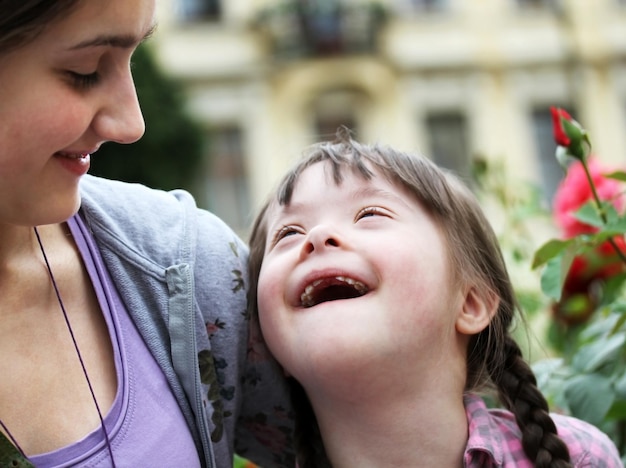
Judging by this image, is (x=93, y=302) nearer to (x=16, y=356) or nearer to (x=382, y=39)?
(x=16, y=356)

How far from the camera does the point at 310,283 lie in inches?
50.9

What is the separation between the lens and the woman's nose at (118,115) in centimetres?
107

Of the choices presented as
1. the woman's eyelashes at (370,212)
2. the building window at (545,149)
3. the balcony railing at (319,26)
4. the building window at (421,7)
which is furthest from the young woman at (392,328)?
the building window at (421,7)

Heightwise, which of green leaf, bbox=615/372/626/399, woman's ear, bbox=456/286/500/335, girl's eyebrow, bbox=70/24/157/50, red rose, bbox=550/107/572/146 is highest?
girl's eyebrow, bbox=70/24/157/50

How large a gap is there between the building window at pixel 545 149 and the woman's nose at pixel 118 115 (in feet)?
35.3

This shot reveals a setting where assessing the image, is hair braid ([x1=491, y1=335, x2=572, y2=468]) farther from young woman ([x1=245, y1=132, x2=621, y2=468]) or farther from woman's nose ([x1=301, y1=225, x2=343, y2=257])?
woman's nose ([x1=301, y1=225, x2=343, y2=257])

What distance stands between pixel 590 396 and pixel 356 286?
1.31ft

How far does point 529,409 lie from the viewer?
1.34 m

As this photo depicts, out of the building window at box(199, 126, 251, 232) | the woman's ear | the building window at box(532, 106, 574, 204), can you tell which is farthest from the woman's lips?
the building window at box(532, 106, 574, 204)

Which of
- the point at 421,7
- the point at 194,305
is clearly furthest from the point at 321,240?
the point at 421,7

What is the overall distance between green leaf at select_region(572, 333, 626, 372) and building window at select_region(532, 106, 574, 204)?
1022 cm

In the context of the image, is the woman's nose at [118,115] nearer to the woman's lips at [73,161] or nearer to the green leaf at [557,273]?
the woman's lips at [73,161]

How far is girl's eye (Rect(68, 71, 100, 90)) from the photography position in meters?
1.04

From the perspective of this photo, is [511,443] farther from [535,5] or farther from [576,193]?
[535,5]
